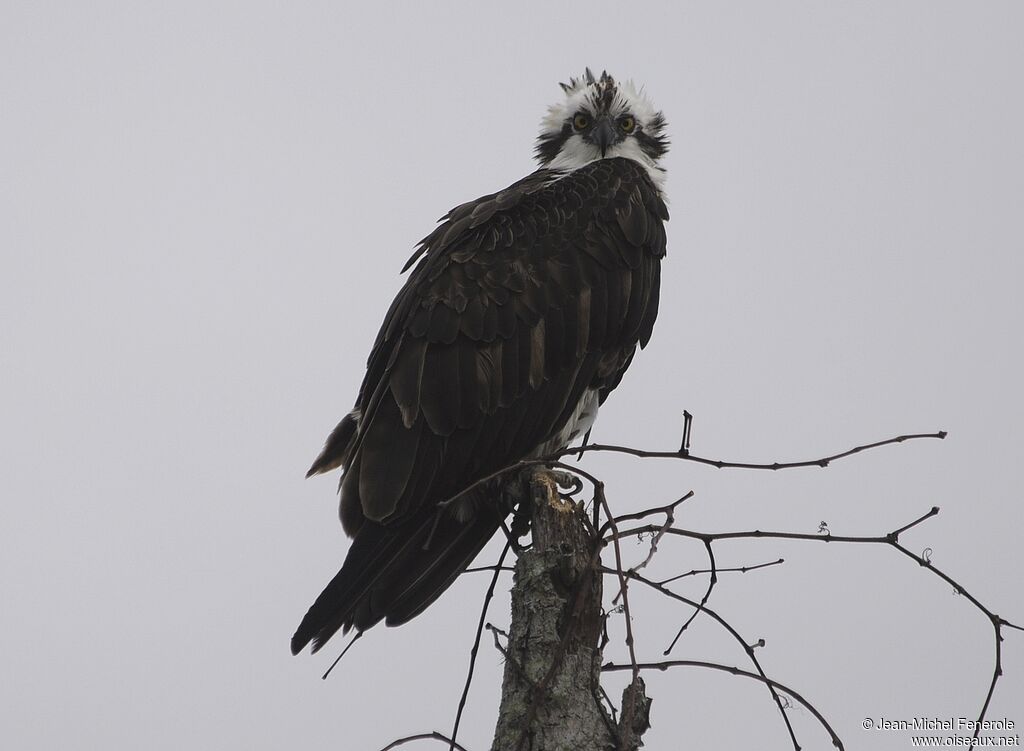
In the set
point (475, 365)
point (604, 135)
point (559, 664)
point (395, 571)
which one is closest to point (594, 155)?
point (604, 135)

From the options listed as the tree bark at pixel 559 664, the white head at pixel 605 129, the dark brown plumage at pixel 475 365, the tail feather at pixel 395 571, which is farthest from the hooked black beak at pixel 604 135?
the tree bark at pixel 559 664

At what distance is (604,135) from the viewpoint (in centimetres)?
649

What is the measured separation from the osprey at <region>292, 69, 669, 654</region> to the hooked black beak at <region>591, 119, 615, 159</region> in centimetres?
36

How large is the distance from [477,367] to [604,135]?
1921 mm

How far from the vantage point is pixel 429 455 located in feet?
16.7

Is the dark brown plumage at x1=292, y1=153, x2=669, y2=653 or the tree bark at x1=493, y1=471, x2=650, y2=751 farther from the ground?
the dark brown plumage at x1=292, y1=153, x2=669, y2=653

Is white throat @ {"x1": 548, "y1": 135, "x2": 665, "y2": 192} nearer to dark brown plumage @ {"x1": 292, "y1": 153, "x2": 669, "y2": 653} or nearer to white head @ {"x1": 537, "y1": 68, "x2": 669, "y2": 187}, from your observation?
white head @ {"x1": 537, "y1": 68, "x2": 669, "y2": 187}

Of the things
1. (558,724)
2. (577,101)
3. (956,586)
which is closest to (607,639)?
(558,724)

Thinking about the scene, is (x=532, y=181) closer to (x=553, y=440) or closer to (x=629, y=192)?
(x=629, y=192)

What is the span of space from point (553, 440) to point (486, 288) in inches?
33.3

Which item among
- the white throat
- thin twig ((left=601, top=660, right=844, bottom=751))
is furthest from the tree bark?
the white throat

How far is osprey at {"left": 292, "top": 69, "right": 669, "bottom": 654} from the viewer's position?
4875mm

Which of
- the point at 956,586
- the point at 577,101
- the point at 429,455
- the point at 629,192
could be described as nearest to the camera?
the point at 956,586

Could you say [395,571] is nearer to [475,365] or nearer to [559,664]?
[475,365]
